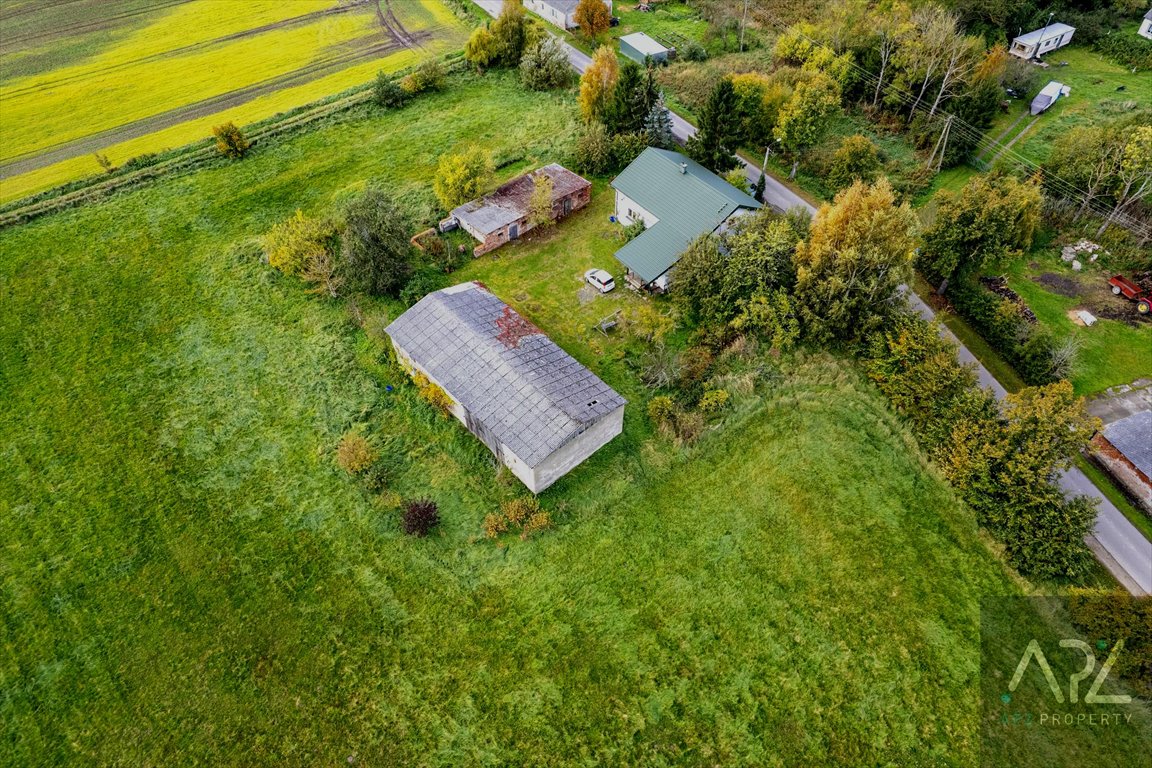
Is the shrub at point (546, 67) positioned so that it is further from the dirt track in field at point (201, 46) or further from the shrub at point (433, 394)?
the shrub at point (433, 394)

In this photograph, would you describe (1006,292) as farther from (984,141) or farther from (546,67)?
(546,67)

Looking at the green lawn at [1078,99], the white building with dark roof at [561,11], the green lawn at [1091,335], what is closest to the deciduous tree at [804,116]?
A: the green lawn at [1078,99]

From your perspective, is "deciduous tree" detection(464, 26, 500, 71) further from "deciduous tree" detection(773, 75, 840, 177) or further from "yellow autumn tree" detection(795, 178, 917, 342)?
"yellow autumn tree" detection(795, 178, 917, 342)

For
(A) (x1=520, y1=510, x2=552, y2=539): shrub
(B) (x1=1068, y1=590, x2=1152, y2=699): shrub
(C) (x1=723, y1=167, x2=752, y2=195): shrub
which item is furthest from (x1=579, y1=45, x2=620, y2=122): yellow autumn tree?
(B) (x1=1068, y1=590, x2=1152, y2=699): shrub

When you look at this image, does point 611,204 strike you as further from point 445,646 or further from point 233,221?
point 445,646

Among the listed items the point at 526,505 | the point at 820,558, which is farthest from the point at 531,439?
the point at 820,558

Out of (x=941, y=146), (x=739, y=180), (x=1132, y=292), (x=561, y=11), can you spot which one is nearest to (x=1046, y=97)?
(x=941, y=146)
